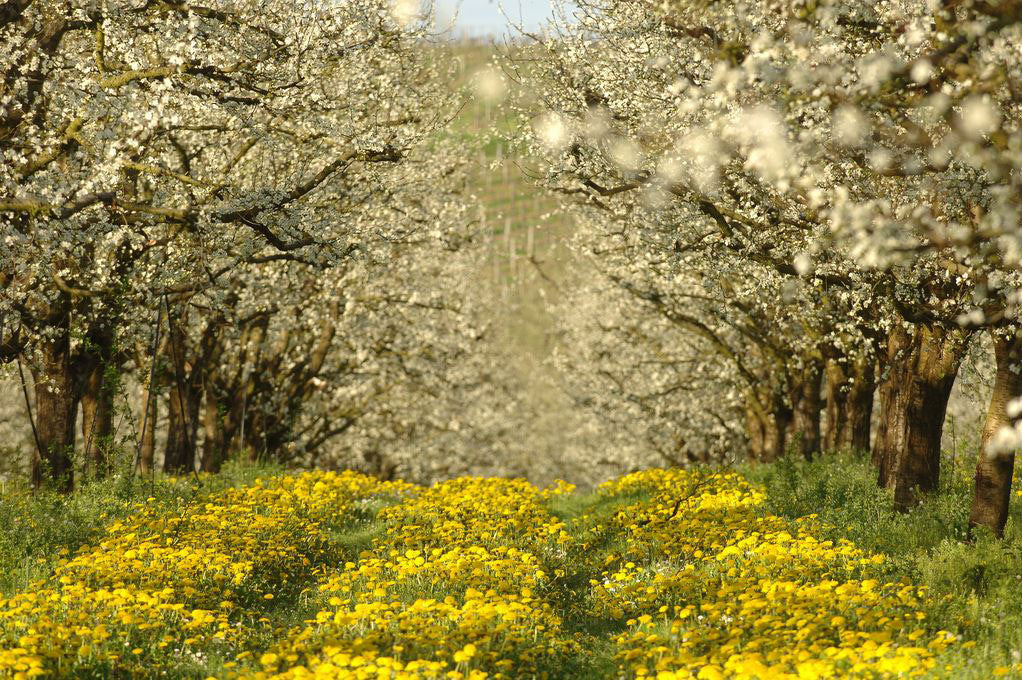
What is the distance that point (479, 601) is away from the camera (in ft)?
29.8

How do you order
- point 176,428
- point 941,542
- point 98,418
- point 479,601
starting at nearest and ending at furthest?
point 479,601 < point 941,542 < point 98,418 < point 176,428

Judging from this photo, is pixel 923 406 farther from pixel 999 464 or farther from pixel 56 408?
pixel 56 408

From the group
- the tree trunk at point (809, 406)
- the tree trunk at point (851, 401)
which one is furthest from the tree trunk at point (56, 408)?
the tree trunk at point (809, 406)

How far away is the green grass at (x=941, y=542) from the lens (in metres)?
8.04

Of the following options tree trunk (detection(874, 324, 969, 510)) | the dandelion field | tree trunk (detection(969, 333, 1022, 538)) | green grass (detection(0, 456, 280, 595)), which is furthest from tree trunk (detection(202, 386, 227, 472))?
tree trunk (detection(969, 333, 1022, 538))

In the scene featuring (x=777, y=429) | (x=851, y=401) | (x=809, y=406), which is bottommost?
(x=777, y=429)

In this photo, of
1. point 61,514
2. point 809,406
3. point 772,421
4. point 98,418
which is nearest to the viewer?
point 61,514

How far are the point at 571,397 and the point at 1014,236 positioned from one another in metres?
44.2

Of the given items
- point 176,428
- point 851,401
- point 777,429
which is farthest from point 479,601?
point 777,429

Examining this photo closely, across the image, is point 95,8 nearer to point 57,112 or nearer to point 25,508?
point 57,112

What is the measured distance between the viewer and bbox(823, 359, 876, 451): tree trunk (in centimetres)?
2097

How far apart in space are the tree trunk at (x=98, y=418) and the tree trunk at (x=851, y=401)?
614 inches

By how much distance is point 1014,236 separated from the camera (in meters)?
7.05

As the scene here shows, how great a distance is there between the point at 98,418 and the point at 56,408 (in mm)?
4171
